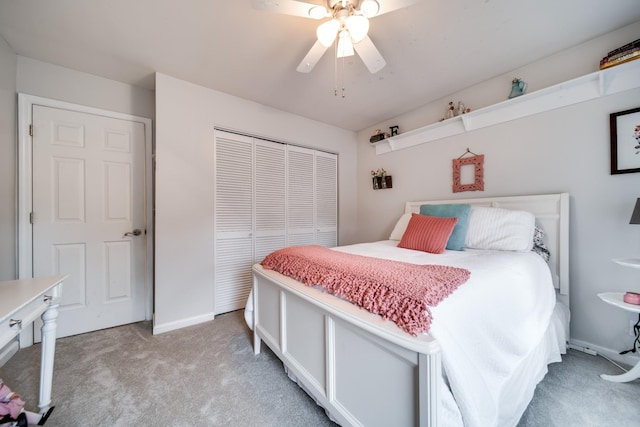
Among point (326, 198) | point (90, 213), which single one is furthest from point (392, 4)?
point (90, 213)

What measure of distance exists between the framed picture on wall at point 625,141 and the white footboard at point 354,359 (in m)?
2.12

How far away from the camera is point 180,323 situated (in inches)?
87.4

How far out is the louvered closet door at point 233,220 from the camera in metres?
2.53

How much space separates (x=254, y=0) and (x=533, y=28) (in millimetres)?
1918

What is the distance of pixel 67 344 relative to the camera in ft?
6.31

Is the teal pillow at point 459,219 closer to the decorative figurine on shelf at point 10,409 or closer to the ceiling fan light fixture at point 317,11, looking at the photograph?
the ceiling fan light fixture at point 317,11

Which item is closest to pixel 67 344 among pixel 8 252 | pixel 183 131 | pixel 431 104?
pixel 8 252

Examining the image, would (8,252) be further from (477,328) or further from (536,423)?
(536,423)

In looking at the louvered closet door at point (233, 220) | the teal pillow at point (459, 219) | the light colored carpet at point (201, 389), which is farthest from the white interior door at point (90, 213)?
the teal pillow at point (459, 219)

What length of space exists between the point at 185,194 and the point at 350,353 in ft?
6.88

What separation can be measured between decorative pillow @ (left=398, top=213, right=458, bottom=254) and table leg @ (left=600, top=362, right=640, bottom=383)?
1.18 m

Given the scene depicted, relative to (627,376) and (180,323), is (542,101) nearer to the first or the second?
(627,376)

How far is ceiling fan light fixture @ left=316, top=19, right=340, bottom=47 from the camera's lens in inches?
51.6

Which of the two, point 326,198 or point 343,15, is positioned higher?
point 343,15
